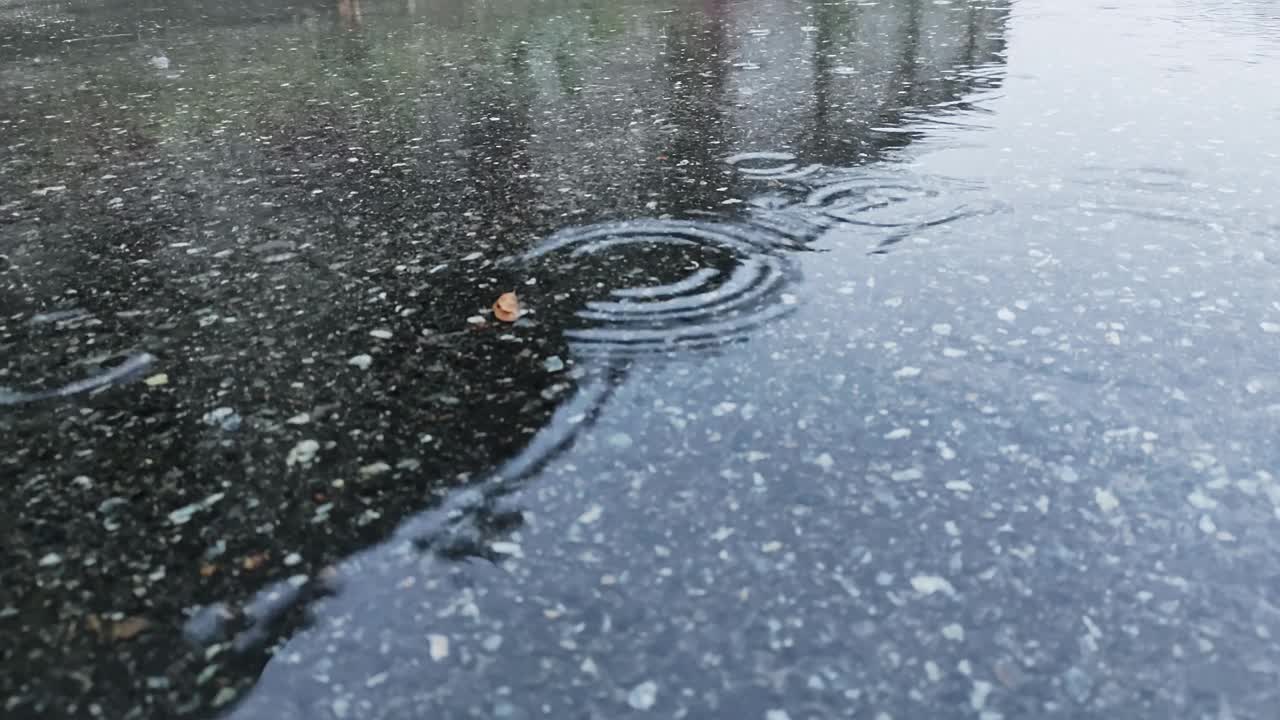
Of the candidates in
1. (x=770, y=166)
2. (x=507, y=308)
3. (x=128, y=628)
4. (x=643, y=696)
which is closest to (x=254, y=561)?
(x=128, y=628)

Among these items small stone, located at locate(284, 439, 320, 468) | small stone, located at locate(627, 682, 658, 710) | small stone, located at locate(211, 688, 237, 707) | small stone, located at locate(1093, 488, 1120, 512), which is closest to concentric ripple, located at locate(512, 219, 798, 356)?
small stone, located at locate(284, 439, 320, 468)

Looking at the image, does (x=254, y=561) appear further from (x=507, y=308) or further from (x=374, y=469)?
(x=507, y=308)

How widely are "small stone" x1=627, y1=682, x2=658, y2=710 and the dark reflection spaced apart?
1.37 ft

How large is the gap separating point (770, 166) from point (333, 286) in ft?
5.49

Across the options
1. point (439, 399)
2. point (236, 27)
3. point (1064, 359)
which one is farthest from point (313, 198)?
point (236, 27)

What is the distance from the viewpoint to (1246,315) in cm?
227

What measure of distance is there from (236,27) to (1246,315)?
7891 millimetres

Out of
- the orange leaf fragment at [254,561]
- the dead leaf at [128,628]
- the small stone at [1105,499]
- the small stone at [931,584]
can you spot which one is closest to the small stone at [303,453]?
the orange leaf fragment at [254,561]

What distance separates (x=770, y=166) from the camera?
3504 millimetres

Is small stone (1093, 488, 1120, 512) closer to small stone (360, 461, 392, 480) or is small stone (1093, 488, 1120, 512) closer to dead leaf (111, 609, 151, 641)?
small stone (360, 461, 392, 480)

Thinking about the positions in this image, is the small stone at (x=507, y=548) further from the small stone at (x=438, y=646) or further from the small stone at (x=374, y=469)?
the small stone at (x=374, y=469)

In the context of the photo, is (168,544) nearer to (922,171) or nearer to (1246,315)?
(1246,315)

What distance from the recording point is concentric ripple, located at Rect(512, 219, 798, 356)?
2.26m

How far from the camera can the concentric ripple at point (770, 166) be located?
340 centimetres
